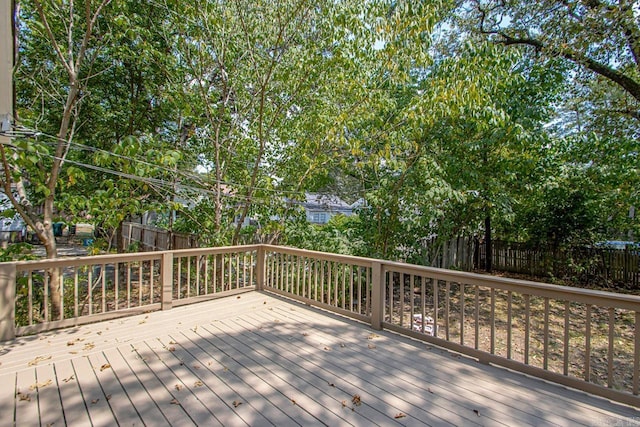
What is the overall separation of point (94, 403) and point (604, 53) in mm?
9319

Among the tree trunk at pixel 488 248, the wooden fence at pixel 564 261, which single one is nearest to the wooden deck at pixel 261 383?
the wooden fence at pixel 564 261

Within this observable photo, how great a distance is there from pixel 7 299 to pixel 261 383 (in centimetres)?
255

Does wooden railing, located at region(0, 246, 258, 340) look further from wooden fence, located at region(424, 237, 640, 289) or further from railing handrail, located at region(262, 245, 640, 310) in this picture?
wooden fence, located at region(424, 237, 640, 289)

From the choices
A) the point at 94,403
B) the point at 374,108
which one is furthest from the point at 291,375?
the point at 374,108

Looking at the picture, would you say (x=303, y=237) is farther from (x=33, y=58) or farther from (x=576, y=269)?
(x=576, y=269)

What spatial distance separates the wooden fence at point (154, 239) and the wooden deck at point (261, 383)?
3.76m

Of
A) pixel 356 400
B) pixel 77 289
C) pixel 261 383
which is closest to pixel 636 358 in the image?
pixel 356 400

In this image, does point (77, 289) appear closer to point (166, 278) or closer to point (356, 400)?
point (166, 278)

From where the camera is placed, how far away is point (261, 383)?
248 cm

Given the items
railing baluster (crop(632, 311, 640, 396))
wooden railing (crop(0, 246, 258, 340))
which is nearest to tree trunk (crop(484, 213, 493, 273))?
wooden railing (crop(0, 246, 258, 340))

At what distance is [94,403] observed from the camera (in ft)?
7.16

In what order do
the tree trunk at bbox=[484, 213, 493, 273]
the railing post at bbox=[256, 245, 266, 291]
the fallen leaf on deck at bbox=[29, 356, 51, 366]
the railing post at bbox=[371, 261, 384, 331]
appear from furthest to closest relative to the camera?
the tree trunk at bbox=[484, 213, 493, 273] → the railing post at bbox=[256, 245, 266, 291] → the railing post at bbox=[371, 261, 384, 331] → the fallen leaf on deck at bbox=[29, 356, 51, 366]

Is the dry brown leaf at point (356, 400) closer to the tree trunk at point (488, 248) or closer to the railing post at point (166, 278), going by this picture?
the railing post at point (166, 278)

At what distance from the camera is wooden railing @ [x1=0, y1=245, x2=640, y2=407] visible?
2545mm
